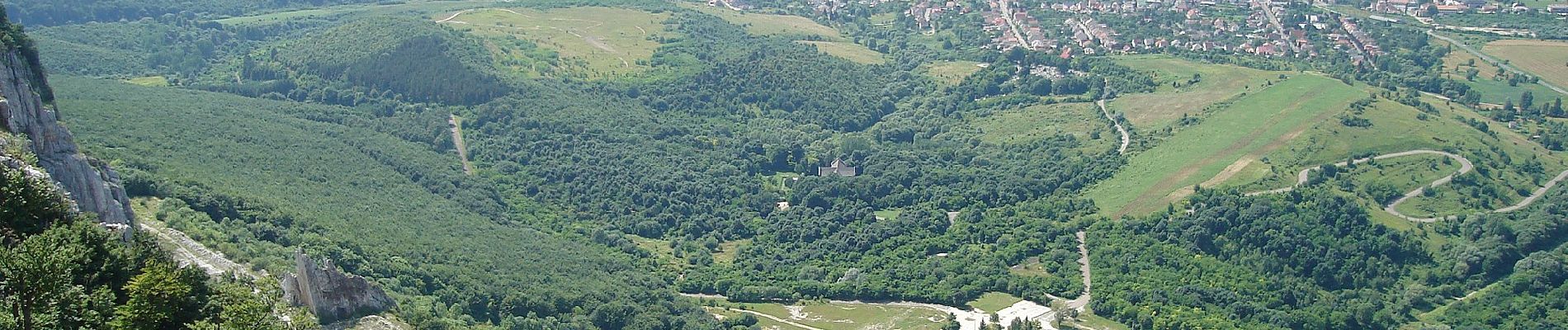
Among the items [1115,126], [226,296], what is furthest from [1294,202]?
[226,296]

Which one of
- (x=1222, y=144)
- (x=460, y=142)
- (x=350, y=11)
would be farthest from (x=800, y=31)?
(x=1222, y=144)

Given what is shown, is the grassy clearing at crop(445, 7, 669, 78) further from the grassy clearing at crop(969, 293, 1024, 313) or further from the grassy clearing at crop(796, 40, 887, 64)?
the grassy clearing at crop(969, 293, 1024, 313)

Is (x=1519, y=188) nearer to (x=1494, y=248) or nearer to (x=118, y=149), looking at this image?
(x=1494, y=248)

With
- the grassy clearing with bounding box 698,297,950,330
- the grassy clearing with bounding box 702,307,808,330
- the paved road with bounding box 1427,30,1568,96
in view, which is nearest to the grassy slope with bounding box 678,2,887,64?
the paved road with bounding box 1427,30,1568,96

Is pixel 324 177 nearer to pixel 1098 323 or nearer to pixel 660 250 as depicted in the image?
pixel 660 250

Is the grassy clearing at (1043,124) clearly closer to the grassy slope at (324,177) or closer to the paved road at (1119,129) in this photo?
the paved road at (1119,129)

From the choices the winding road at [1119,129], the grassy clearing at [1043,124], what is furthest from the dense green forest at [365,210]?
the winding road at [1119,129]
